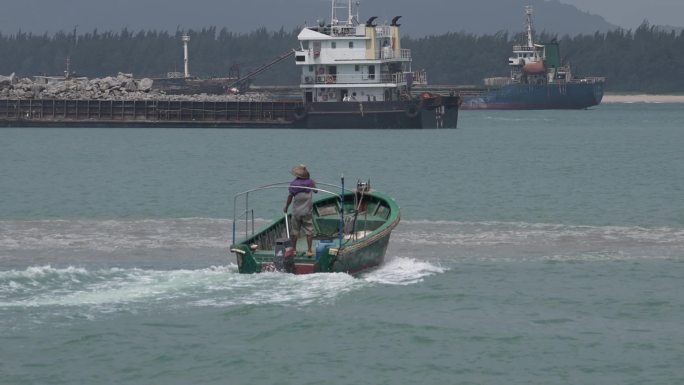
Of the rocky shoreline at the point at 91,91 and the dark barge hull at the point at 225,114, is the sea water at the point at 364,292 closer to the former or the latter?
the dark barge hull at the point at 225,114

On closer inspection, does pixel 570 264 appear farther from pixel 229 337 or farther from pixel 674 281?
pixel 229 337

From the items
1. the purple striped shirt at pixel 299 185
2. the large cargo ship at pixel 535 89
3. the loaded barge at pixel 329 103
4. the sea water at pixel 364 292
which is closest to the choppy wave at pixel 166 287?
the sea water at pixel 364 292

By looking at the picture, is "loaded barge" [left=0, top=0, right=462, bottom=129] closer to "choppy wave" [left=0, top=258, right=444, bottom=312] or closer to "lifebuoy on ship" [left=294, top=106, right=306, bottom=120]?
"lifebuoy on ship" [left=294, top=106, right=306, bottom=120]

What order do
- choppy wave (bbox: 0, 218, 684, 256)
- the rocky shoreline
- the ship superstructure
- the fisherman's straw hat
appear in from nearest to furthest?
the fisherman's straw hat < choppy wave (bbox: 0, 218, 684, 256) < the ship superstructure < the rocky shoreline

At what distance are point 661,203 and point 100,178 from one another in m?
20.2

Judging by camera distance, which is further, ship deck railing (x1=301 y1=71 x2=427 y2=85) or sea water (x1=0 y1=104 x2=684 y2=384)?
ship deck railing (x1=301 y1=71 x2=427 y2=85)

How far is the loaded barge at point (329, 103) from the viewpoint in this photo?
82.6m

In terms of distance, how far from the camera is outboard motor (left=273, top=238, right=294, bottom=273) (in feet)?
80.6

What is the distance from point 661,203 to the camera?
40938 millimetres


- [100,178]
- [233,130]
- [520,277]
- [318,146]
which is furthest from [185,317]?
[233,130]

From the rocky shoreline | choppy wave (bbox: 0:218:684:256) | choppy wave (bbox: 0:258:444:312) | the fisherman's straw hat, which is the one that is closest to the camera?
choppy wave (bbox: 0:258:444:312)

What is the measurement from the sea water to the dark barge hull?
112 ft

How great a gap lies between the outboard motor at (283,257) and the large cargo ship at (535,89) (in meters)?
116

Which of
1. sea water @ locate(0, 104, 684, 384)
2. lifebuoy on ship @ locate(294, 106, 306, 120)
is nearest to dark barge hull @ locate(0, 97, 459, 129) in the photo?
lifebuoy on ship @ locate(294, 106, 306, 120)
